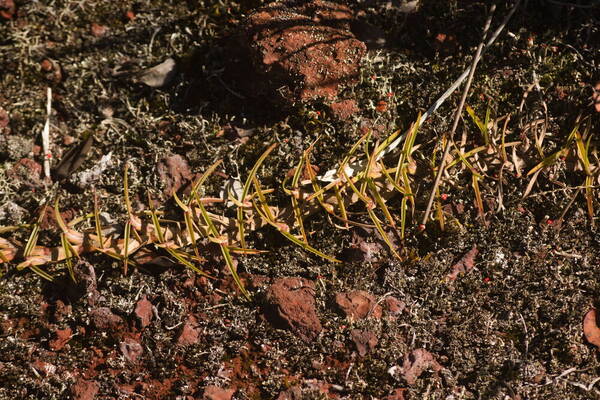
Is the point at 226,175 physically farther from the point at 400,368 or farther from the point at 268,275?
the point at 400,368

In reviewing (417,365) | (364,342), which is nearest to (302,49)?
(364,342)

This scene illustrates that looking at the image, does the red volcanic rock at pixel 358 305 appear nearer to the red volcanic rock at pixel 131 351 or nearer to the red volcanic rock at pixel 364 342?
the red volcanic rock at pixel 364 342

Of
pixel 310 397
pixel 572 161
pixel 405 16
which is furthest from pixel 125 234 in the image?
pixel 572 161

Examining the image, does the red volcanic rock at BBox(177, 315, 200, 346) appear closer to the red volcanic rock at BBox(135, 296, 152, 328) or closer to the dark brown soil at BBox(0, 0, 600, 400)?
the dark brown soil at BBox(0, 0, 600, 400)

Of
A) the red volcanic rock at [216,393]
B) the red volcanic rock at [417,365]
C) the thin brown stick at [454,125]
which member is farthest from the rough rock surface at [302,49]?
the red volcanic rock at [216,393]

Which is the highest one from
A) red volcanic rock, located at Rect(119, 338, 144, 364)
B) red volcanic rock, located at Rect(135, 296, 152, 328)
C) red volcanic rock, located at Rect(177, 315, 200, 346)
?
red volcanic rock, located at Rect(135, 296, 152, 328)

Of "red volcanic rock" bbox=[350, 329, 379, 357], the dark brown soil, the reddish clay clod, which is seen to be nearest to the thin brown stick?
the dark brown soil

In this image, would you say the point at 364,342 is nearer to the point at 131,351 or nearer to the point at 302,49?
the point at 131,351
